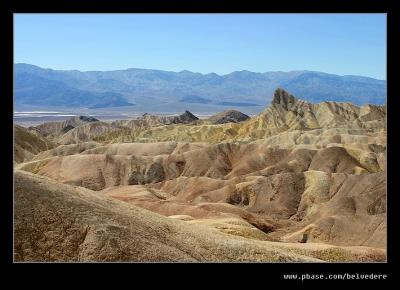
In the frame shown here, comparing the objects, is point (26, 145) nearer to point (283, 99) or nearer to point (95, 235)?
point (283, 99)

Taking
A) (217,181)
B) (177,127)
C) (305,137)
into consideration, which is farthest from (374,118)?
(217,181)

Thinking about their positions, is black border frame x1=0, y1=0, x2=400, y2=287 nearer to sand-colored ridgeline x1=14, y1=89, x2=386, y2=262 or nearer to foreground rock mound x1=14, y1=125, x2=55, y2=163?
sand-colored ridgeline x1=14, y1=89, x2=386, y2=262

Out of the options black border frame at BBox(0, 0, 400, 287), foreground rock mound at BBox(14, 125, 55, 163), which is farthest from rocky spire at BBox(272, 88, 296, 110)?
black border frame at BBox(0, 0, 400, 287)

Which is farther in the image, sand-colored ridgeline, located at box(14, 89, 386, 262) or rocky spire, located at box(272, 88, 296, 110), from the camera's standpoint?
rocky spire, located at box(272, 88, 296, 110)

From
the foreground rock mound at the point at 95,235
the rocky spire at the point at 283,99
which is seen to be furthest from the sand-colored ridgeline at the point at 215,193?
the rocky spire at the point at 283,99

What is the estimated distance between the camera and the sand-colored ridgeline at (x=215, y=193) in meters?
19.0

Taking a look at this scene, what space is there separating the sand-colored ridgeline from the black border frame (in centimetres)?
468

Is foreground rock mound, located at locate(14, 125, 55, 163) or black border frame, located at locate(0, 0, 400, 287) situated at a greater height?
black border frame, located at locate(0, 0, 400, 287)

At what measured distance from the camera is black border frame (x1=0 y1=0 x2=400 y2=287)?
13.3 metres
